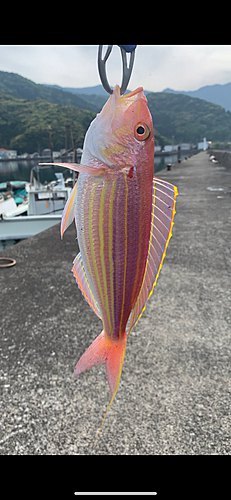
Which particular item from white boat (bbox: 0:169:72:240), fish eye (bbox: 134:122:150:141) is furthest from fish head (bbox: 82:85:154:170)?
white boat (bbox: 0:169:72:240)

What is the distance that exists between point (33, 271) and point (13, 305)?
39.7 inches

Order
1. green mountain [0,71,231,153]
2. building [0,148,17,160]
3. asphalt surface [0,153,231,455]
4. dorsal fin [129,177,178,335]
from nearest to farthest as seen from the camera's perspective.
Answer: dorsal fin [129,177,178,335], asphalt surface [0,153,231,455], green mountain [0,71,231,153], building [0,148,17,160]

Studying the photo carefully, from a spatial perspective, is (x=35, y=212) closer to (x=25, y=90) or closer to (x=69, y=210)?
(x=25, y=90)

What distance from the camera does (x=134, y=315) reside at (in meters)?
0.93

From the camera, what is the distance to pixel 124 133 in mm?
761

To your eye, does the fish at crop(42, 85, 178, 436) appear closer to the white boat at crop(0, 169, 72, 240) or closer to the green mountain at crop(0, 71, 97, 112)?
the green mountain at crop(0, 71, 97, 112)

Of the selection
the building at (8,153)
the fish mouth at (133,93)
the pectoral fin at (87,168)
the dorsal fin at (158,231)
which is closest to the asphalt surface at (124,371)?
the dorsal fin at (158,231)

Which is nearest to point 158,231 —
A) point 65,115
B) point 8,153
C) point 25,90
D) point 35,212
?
point 65,115

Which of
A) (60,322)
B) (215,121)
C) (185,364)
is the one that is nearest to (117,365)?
(185,364)

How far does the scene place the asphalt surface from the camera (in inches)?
81.8

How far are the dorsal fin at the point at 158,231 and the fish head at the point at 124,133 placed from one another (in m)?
0.11

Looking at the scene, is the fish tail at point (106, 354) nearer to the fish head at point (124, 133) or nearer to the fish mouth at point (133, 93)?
the fish head at point (124, 133)
